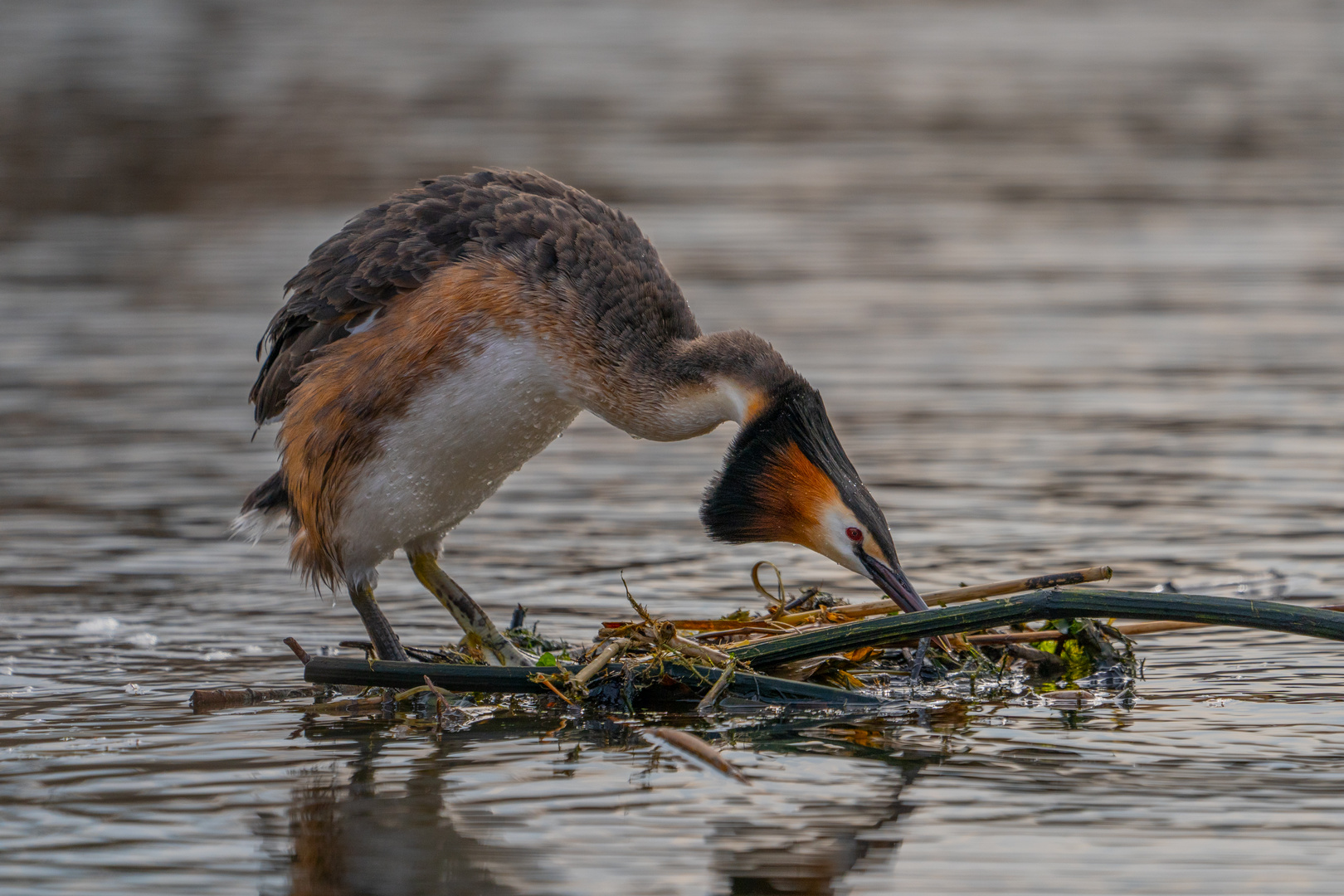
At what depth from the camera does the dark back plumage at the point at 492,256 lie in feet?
22.7

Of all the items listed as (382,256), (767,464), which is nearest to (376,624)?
(382,256)

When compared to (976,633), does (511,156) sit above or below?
above

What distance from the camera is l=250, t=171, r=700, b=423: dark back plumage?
6.92m

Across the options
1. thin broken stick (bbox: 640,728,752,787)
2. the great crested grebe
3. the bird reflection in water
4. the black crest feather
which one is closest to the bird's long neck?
the great crested grebe

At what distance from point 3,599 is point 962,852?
4.91m

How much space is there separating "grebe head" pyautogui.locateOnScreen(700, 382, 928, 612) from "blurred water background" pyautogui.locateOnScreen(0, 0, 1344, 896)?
564 millimetres

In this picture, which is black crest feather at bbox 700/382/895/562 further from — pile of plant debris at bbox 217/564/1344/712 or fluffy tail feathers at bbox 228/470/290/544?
fluffy tail feathers at bbox 228/470/290/544

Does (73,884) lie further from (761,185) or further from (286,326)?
(761,185)

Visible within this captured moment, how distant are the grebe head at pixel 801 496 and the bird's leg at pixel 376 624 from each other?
138 centimetres

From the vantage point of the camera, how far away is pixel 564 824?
214 inches

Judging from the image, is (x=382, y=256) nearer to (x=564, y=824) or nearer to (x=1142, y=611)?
(x=564, y=824)

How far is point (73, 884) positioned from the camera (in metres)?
4.95

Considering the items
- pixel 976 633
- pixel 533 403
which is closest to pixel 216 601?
pixel 533 403

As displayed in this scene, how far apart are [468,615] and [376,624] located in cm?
39
